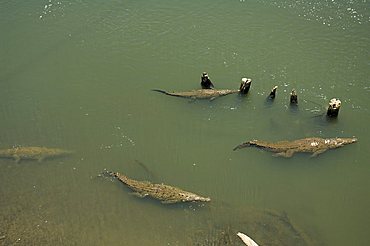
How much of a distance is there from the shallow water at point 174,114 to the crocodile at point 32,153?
7.8 inches

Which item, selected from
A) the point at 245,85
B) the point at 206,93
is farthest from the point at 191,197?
the point at 245,85

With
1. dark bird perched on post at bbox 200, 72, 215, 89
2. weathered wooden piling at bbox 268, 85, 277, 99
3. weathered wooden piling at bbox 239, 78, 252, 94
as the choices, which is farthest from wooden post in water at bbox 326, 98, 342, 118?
dark bird perched on post at bbox 200, 72, 215, 89

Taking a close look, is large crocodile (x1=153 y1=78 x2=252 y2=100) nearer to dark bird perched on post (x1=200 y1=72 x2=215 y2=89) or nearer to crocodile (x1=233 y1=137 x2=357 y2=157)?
dark bird perched on post (x1=200 y1=72 x2=215 y2=89)

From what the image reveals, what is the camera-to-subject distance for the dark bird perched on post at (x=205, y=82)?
39.0ft

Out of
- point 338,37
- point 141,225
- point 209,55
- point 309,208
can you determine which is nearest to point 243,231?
point 309,208

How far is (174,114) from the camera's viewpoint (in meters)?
11.7

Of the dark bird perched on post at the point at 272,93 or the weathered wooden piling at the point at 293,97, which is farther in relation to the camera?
the dark bird perched on post at the point at 272,93

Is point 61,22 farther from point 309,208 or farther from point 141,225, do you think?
point 309,208

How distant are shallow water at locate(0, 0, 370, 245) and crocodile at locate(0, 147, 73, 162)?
7.8 inches

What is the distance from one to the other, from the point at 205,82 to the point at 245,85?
→ 3.53ft

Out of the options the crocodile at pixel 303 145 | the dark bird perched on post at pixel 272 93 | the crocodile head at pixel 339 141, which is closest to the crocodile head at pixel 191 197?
the crocodile at pixel 303 145

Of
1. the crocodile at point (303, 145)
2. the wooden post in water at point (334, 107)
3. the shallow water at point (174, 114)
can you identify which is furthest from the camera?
the wooden post in water at point (334, 107)

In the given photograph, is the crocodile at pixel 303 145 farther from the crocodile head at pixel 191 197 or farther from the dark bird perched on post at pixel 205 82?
the dark bird perched on post at pixel 205 82

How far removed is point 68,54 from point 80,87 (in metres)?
1.55
